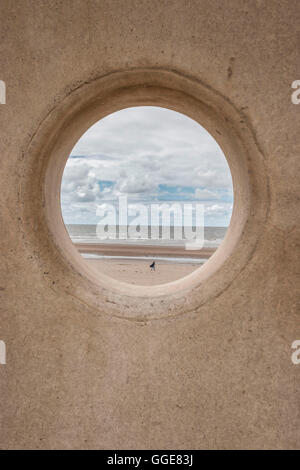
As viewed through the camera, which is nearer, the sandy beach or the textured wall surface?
the textured wall surface

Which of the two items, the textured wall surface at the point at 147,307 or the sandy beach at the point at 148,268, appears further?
the sandy beach at the point at 148,268

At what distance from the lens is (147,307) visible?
2121 millimetres

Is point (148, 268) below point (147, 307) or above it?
above

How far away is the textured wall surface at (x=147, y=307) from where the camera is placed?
198 centimetres

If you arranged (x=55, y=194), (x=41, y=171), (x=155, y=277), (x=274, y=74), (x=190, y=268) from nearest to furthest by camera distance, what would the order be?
(x=274, y=74) → (x=41, y=171) → (x=55, y=194) → (x=155, y=277) → (x=190, y=268)

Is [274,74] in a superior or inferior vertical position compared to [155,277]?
superior

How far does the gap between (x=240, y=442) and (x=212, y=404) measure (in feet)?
0.92

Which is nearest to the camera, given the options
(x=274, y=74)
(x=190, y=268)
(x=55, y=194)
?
(x=274, y=74)

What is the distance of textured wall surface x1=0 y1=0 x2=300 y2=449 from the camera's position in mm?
1979

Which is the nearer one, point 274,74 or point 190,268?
point 274,74

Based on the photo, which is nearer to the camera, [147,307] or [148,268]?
[147,307]

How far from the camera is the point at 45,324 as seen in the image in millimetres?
2090

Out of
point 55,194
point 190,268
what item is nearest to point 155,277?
point 190,268

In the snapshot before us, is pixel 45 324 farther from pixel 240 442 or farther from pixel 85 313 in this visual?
pixel 240 442
